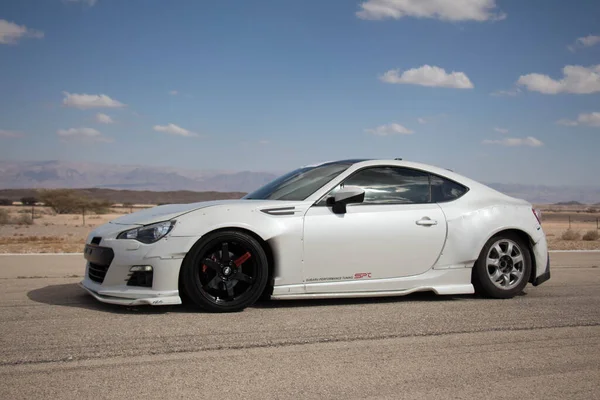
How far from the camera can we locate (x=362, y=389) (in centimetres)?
390

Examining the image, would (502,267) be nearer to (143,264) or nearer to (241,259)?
(241,259)

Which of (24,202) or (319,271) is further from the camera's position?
(24,202)

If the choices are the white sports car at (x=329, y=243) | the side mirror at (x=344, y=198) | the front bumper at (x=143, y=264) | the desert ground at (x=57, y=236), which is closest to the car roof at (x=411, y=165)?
the white sports car at (x=329, y=243)

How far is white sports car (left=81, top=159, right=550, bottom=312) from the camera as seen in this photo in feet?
19.5

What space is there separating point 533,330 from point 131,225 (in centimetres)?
365

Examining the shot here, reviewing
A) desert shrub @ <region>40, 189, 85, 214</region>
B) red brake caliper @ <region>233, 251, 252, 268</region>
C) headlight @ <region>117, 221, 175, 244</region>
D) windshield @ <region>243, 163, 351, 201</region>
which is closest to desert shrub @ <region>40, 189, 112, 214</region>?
desert shrub @ <region>40, 189, 85, 214</region>

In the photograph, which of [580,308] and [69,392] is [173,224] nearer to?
[69,392]

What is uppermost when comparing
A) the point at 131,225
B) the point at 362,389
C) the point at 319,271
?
the point at 131,225

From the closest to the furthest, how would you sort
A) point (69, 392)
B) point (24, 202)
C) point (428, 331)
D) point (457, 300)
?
point (69, 392) → point (428, 331) → point (457, 300) → point (24, 202)

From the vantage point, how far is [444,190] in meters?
7.16

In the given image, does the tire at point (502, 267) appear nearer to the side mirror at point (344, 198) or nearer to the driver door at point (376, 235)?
the driver door at point (376, 235)

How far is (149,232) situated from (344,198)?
6.04 ft

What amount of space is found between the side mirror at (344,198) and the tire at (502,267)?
157 cm

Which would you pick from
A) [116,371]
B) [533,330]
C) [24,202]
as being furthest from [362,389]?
[24,202]
